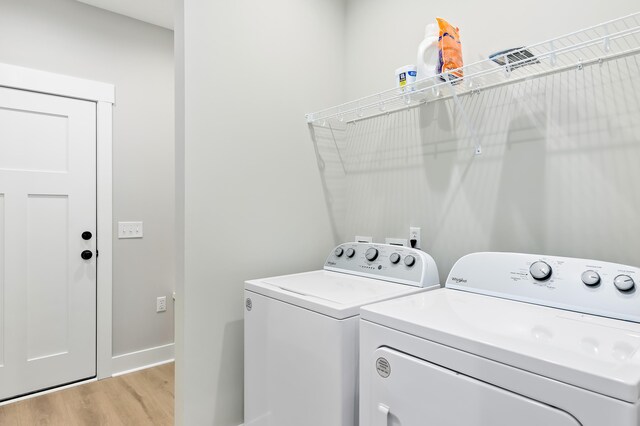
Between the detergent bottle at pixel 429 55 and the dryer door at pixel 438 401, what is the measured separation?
3.56 ft

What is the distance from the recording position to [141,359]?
2.67m

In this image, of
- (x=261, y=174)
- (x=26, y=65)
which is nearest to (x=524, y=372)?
(x=261, y=174)

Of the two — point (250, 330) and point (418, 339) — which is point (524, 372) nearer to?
point (418, 339)

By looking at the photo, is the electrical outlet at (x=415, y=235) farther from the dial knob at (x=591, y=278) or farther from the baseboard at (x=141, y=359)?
the baseboard at (x=141, y=359)

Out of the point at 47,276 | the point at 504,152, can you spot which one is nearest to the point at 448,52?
the point at 504,152

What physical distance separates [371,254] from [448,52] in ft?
2.80

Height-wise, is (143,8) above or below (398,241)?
above

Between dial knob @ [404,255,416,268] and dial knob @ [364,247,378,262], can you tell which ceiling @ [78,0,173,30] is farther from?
dial knob @ [404,255,416,268]

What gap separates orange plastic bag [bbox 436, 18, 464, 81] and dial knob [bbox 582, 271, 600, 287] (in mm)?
793

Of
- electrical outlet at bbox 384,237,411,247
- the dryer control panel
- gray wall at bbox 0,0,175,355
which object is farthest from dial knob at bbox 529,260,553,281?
gray wall at bbox 0,0,175,355

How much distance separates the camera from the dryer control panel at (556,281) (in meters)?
0.94

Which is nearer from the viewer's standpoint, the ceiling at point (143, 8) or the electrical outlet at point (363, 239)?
the electrical outlet at point (363, 239)

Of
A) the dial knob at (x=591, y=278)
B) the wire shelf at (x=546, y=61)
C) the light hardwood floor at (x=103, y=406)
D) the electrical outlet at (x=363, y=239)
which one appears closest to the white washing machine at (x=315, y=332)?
the electrical outlet at (x=363, y=239)

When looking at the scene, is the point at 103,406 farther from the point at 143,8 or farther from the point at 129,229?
the point at 143,8
